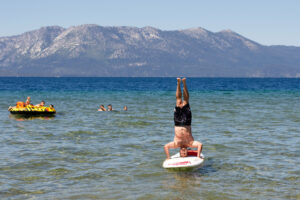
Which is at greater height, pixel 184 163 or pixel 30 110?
pixel 30 110

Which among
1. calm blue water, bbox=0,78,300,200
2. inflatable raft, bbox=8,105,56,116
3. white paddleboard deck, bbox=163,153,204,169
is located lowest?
calm blue water, bbox=0,78,300,200

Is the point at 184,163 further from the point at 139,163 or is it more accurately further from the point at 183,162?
A: the point at 139,163

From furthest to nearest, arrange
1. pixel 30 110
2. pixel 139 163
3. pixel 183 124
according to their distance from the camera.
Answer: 1. pixel 30 110
2. pixel 139 163
3. pixel 183 124

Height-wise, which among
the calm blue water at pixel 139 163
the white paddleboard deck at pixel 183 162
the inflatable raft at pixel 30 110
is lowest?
the calm blue water at pixel 139 163

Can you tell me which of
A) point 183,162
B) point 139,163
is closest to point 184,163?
point 183,162

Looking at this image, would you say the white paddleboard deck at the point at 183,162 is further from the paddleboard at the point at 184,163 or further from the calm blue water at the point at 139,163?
the calm blue water at the point at 139,163

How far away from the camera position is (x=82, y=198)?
10383 millimetres

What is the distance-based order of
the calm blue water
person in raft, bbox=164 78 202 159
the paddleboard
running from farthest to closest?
person in raft, bbox=164 78 202 159 → the paddleboard → the calm blue water

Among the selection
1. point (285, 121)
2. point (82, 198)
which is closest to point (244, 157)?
point (82, 198)

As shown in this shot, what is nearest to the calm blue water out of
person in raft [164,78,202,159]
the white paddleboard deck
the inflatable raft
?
the white paddleboard deck

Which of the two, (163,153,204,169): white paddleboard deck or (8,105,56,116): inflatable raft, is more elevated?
(8,105,56,116): inflatable raft

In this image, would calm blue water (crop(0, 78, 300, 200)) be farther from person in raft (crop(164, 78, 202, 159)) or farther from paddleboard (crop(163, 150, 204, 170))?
person in raft (crop(164, 78, 202, 159))

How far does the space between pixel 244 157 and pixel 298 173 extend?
8.78ft

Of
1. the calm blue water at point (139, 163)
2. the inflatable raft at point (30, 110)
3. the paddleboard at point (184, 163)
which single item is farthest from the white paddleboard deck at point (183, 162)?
the inflatable raft at point (30, 110)
